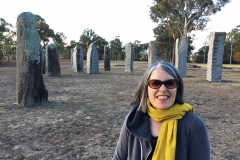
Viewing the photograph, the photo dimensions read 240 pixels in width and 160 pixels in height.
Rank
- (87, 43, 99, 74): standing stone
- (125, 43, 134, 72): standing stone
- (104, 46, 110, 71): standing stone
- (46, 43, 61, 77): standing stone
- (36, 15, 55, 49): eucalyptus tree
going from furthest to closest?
(36, 15, 55, 49): eucalyptus tree < (104, 46, 110, 71): standing stone < (125, 43, 134, 72): standing stone < (87, 43, 99, 74): standing stone < (46, 43, 61, 77): standing stone

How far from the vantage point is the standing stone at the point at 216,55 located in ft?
34.9

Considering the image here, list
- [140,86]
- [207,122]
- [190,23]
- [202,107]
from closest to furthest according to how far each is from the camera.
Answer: [140,86], [207,122], [202,107], [190,23]

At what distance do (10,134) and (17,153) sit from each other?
775 mm

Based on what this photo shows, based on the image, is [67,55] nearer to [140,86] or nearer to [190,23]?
[190,23]

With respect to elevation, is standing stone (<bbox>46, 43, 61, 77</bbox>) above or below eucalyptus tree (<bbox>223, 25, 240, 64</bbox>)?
below

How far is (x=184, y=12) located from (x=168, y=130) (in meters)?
24.1

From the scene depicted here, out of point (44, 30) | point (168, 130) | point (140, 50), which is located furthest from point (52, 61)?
point (140, 50)

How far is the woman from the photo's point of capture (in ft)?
4.42

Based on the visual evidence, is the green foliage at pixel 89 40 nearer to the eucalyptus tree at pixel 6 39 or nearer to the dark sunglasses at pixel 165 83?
the eucalyptus tree at pixel 6 39

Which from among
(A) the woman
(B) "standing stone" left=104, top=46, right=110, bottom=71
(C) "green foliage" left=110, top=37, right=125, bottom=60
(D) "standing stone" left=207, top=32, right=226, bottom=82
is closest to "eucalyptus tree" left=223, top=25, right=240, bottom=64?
(C) "green foliage" left=110, top=37, right=125, bottom=60

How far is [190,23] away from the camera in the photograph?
25.3 m

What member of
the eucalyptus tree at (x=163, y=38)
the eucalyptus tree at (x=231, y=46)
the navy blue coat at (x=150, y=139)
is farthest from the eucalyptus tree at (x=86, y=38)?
the navy blue coat at (x=150, y=139)

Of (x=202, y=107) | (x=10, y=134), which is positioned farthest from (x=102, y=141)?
(x=202, y=107)

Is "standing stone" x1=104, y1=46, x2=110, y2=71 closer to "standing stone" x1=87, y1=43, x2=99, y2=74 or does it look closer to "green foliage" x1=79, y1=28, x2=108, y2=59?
"standing stone" x1=87, y1=43, x2=99, y2=74
